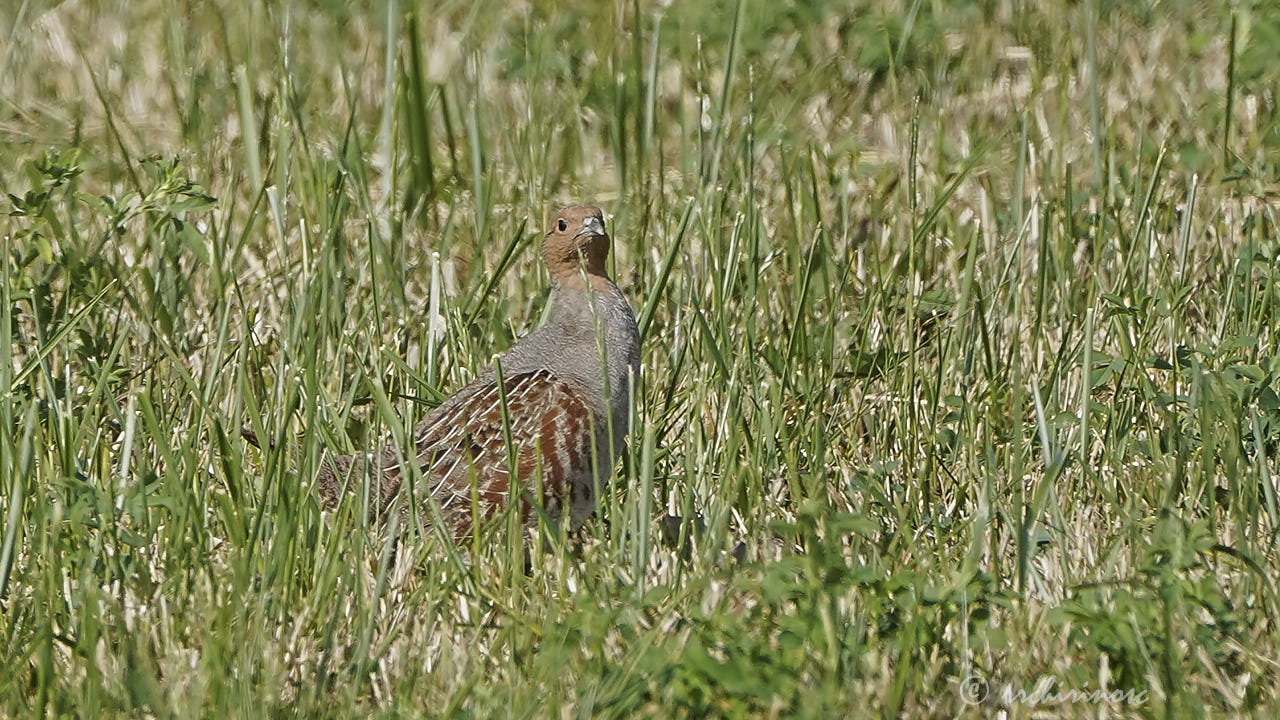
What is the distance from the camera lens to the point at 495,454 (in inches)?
192

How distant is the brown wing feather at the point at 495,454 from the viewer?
477 cm

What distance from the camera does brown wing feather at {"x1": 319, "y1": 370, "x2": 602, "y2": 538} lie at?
15.6ft

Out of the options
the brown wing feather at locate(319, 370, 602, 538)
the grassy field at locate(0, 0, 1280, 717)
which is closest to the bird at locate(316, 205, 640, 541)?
the brown wing feather at locate(319, 370, 602, 538)

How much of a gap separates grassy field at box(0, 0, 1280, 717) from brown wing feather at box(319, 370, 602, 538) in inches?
5.5

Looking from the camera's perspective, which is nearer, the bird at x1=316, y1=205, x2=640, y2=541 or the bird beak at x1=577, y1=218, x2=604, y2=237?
the bird at x1=316, y1=205, x2=640, y2=541

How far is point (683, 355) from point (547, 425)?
0.55 metres

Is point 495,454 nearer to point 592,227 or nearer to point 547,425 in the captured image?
point 547,425

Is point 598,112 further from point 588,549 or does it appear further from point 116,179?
point 588,549

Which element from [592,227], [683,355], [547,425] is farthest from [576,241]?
[547,425]

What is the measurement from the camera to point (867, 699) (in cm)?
344

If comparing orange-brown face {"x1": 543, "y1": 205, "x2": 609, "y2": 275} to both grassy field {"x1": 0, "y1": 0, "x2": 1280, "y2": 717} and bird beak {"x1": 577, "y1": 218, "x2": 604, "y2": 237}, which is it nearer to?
bird beak {"x1": 577, "y1": 218, "x2": 604, "y2": 237}

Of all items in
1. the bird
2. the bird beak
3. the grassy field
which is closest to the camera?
the grassy field

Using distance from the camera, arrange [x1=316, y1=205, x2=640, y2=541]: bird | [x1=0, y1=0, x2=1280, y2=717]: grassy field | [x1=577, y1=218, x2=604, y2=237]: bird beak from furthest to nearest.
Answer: [x1=577, y1=218, x2=604, y2=237]: bird beak < [x1=316, y1=205, x2=640, y2=541]: bird < [x1=0, y1=0, x2=1280, y2=717]: grassy field

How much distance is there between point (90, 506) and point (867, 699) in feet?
6.24
